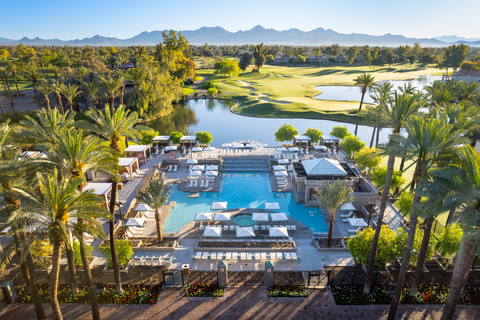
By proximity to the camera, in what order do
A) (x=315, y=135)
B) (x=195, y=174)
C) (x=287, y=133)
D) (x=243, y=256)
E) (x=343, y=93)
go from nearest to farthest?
(x=243, y=256) < (x=195, y=174) < (x=315, y=135) < (x=287, y=133) < (x=343, y=93)

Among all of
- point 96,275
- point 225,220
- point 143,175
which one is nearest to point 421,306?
point 225,220

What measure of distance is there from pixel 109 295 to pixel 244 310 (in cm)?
924

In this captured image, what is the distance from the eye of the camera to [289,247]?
24172 millimetres

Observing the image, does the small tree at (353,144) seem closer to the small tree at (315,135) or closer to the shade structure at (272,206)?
the small tree at (315,135)

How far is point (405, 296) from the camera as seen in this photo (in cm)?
1909

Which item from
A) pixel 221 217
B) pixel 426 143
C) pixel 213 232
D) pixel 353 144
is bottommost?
pixel 221 217

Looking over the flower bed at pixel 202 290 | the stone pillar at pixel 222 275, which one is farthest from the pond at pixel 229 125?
the flower bed at pixel 202 290

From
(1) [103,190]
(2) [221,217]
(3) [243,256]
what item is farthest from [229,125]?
(3) [243,256]

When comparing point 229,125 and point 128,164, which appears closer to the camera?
point 128,164

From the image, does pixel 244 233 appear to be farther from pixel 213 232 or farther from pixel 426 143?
pixel 426 143

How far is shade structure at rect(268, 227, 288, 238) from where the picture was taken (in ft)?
81.6

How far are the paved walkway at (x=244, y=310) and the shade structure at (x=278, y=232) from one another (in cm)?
657

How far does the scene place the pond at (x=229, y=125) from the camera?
61.0m

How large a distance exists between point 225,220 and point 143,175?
54.2 ft
